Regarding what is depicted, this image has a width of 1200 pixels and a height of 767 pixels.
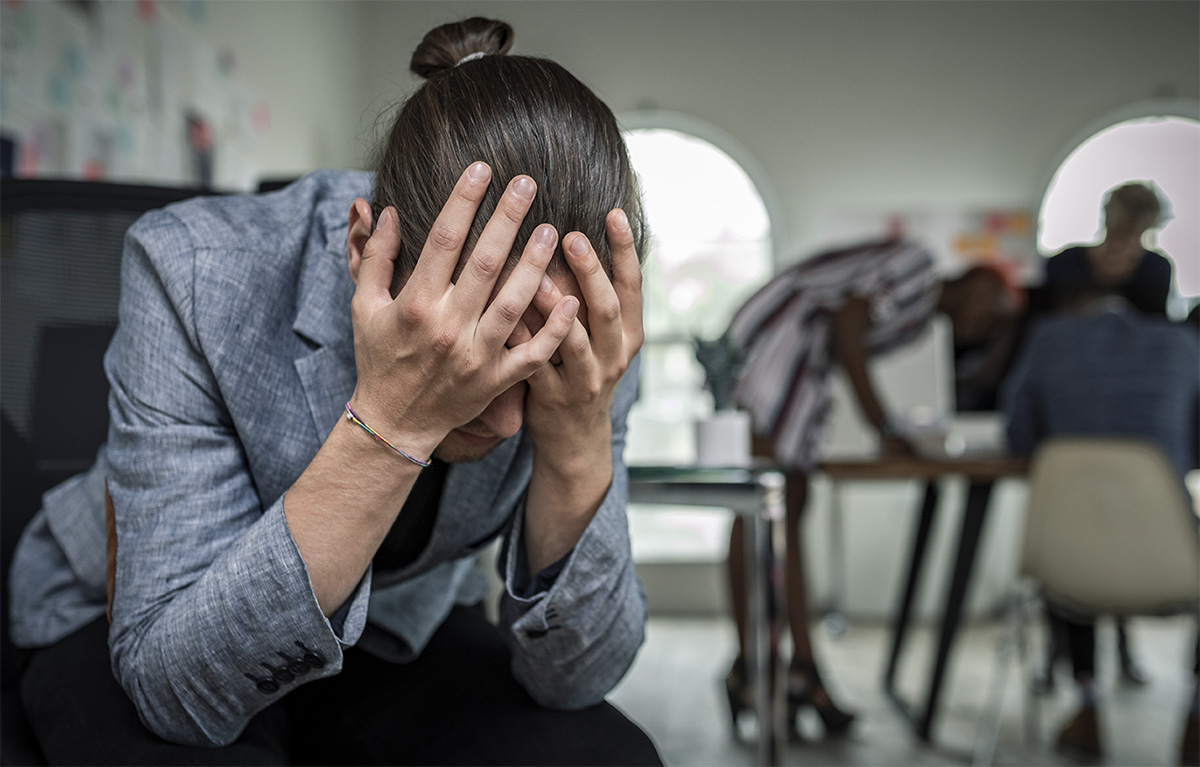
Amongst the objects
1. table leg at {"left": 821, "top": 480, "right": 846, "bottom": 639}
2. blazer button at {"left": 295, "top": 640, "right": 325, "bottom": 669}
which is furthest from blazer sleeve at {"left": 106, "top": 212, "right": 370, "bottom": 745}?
table leg at {"left": 821, "top": 480, "right": 846, "bottom": 639}

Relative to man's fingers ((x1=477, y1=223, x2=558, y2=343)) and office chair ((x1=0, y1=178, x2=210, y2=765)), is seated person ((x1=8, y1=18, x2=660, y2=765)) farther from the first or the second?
office chair ((x1=0, y1=178, x2=210, y2=765))

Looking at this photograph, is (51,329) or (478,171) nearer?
(478,171)

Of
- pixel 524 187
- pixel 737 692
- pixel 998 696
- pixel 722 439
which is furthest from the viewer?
pixel 998 696

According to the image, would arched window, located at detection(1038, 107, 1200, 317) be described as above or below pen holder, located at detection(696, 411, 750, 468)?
above

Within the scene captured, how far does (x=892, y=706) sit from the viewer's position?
70.4 inches

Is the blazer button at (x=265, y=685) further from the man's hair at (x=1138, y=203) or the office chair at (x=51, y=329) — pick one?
the man's hair at (x=1138, y=203)

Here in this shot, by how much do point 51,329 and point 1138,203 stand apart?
0.97 m

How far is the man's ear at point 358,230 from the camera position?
0.48 m

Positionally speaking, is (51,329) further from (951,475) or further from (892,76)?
(951,475)

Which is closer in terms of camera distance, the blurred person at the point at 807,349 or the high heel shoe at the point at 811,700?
the high heel shoe at the point at 811,700

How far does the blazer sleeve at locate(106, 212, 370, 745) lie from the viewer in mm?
451

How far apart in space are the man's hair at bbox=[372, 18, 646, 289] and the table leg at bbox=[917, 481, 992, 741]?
54.8 inches

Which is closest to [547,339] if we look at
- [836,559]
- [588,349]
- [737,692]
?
[588,349]

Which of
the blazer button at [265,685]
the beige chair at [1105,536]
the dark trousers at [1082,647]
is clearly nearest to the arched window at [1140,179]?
the blazer button at [265,685]
